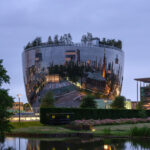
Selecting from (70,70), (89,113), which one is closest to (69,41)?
(70,70)

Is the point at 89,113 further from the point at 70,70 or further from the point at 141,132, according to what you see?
the point at 70,70

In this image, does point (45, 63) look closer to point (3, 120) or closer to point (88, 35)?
point (88, 35)

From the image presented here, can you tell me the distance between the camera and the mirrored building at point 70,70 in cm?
12494

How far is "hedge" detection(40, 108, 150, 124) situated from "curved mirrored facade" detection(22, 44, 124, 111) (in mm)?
60074

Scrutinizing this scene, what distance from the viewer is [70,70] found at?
12450 cm

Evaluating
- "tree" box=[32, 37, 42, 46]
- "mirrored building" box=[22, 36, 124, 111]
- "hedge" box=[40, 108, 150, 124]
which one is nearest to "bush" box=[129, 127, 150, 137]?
"hedge" box=[40, 108, 150, 124]

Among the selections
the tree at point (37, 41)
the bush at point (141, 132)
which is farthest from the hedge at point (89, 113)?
the tree at point (37, 41)

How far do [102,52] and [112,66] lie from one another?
821 centimetres

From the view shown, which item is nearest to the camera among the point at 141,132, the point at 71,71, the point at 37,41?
the point at 141,132

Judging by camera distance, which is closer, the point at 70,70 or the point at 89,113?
the point at 89,113

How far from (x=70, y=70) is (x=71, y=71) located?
0.51m

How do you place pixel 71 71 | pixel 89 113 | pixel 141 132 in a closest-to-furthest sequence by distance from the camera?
pixel 141 132 < pixel 89 113 < pixel 71 71

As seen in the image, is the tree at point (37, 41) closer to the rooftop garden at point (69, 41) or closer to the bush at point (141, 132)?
the rooftop garden at point (69, 41)

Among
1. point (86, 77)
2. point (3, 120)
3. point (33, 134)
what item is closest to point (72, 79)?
point (86, 77)
